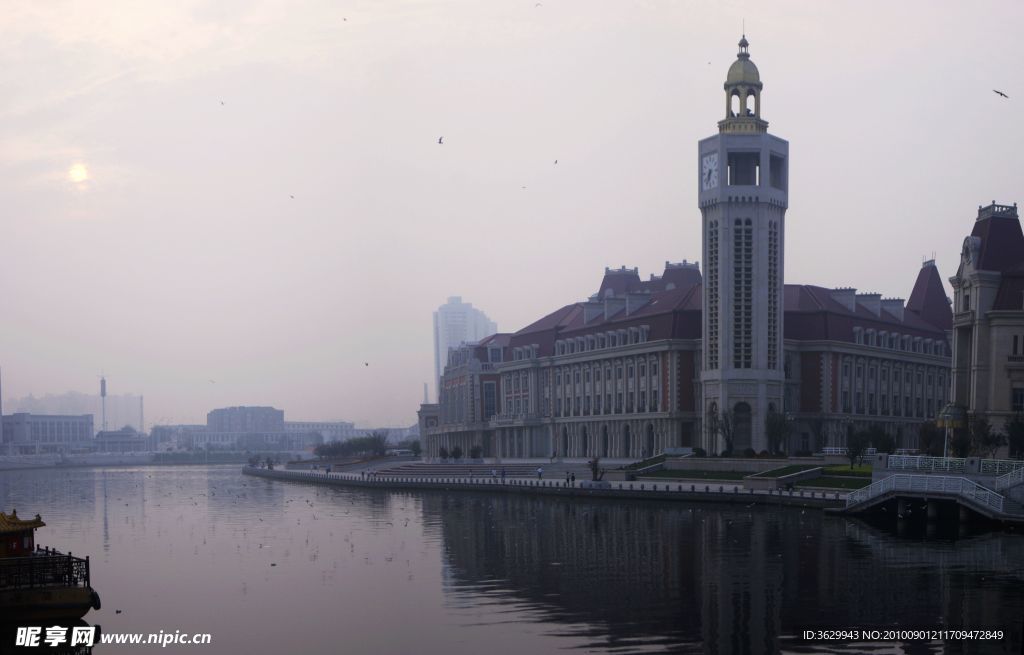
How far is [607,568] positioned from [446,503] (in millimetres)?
48159

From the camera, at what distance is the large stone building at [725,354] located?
11606cm

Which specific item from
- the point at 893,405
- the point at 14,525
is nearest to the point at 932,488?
the point at 14,525

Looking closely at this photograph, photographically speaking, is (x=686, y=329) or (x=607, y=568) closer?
(x=607, y=568)

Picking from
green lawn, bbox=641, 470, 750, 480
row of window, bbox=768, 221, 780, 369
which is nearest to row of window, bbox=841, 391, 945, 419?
row of window, bbox=768, 221, 780, 369

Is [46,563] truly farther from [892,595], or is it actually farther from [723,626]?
[892,595]

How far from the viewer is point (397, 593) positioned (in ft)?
156

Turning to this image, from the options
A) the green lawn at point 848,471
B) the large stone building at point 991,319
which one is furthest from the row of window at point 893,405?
the green lawn at point 848,471

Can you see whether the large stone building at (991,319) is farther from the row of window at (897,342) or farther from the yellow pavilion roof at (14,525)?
the yellow pavilion roof at (14,525)

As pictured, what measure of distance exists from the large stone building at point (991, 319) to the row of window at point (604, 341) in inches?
1784

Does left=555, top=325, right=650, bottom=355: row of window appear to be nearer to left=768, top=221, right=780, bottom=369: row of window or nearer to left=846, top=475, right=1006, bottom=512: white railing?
left=768, top=221, right=780, bottom=369: row of window

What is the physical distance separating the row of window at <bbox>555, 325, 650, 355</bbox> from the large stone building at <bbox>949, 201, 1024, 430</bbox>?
4531 centimetres

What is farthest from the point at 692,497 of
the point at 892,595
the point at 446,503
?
the point at 892,595

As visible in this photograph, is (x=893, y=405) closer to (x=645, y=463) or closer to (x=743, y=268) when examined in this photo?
(x=743, y=268)

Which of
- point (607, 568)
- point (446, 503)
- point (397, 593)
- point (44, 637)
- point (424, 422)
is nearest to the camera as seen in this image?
point (44, 637)
